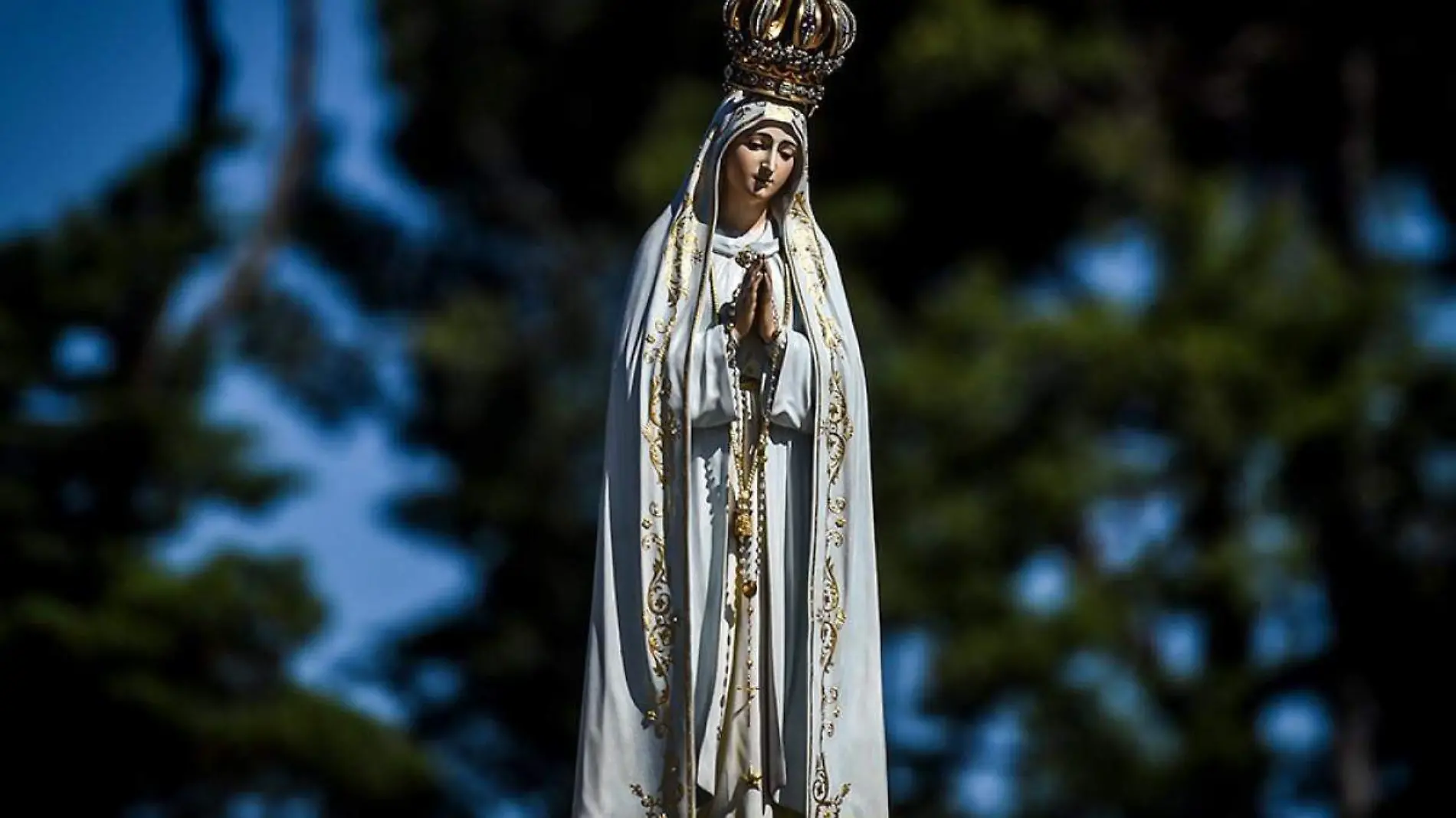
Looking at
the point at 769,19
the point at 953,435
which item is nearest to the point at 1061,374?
the point at 953,435

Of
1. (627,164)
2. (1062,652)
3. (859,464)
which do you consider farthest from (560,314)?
(859,464)

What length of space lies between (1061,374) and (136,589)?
6.30m

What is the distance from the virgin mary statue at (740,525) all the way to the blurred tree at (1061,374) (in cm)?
1201

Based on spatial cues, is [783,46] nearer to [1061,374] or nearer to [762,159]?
[762,159]

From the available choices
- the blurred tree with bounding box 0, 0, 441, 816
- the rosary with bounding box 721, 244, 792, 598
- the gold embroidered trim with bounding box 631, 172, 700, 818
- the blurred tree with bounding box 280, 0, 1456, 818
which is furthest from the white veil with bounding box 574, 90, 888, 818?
the blurred tree with bounding box 0, 0, 441, 816

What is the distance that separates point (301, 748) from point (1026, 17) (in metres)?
6.91

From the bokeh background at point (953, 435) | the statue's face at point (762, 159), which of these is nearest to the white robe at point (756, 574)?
the statue's face at point (762, 159)

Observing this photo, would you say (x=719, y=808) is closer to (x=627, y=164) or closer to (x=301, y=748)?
(x=301, y=748)

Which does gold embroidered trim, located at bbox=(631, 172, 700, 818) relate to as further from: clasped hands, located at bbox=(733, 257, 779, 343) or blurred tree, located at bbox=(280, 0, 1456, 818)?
blurred tree, located at bbox=(280, 0, 1456, 818)

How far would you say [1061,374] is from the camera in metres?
23.4

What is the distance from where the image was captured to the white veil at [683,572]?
1006 centimetres

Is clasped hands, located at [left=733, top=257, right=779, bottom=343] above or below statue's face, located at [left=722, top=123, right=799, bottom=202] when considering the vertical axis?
below

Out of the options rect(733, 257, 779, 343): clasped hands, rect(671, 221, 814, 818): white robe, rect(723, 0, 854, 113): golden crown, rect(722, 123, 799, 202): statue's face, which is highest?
rect(723, 0, 854, 113): golden crown

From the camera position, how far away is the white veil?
10062 millimetres
